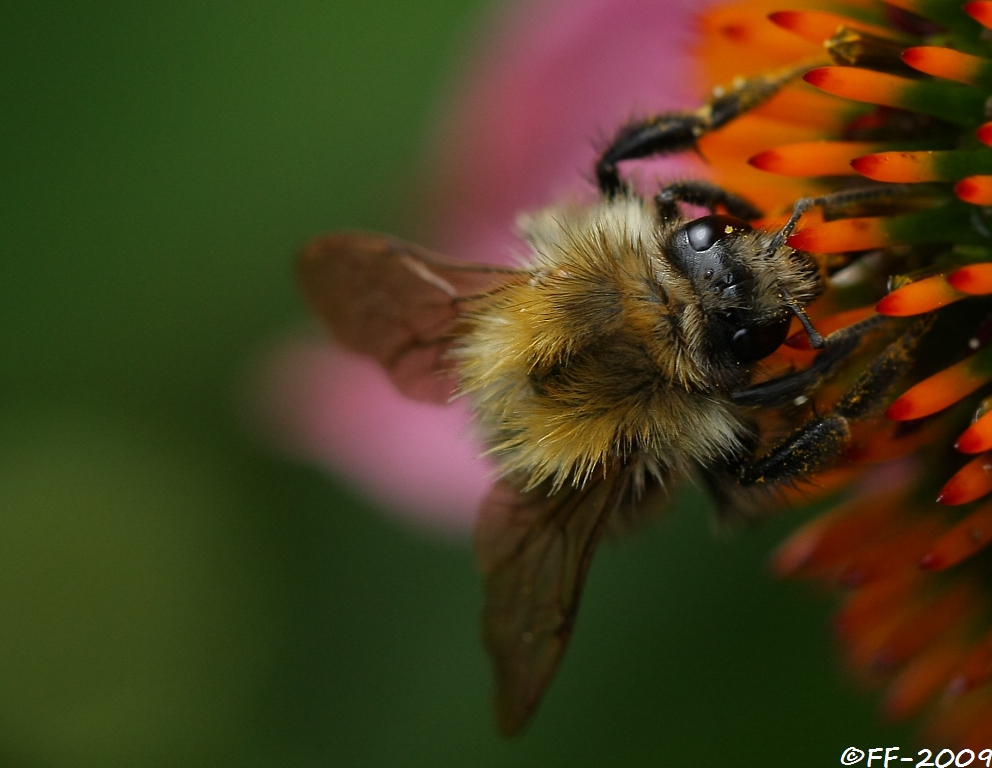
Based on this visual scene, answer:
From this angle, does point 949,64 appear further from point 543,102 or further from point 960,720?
point 543,102

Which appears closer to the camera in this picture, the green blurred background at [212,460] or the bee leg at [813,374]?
the bee leg at [813,374]

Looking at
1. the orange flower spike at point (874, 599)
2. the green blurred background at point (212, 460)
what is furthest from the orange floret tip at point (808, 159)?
the green blurred background at point (212, 460)

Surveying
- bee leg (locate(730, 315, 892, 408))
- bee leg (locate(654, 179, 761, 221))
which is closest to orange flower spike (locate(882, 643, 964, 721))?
bee leg (locate(730, 315, 892, 408))

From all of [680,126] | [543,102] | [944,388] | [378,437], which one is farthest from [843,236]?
[378,437]

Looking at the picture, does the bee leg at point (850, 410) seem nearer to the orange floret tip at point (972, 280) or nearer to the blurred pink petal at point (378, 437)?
the orange floret tip at point (972, 280)

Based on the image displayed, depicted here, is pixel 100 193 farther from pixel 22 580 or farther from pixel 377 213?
pixel 22 580

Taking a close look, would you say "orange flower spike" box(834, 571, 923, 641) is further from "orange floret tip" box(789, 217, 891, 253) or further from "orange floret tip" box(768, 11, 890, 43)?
"orange floret tip" box(768, 11, 890, 43)

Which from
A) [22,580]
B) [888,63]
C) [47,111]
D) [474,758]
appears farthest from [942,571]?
[47,111]
